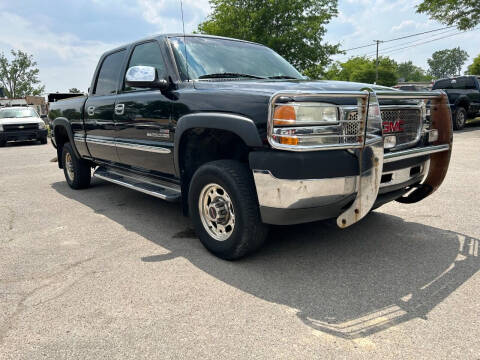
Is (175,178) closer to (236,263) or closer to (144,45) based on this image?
(236,263)

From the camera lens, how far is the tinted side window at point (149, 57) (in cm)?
389

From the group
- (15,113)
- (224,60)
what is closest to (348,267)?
(224,60)

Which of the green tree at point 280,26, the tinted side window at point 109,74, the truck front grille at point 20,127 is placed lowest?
the truck front grille at point 20,127

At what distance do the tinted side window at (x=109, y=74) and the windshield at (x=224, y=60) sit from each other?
1221 mm

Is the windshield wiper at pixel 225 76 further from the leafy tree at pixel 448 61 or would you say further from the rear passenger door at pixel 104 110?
the leafy tree at pixel 448 61

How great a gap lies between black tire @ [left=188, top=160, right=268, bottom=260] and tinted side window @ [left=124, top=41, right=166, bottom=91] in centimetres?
134

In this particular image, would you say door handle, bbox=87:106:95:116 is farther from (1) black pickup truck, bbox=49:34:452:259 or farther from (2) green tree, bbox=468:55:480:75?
(2) green tree, bbox=468:55:480:75

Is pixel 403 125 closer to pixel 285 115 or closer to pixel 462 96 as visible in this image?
pixel 285 115

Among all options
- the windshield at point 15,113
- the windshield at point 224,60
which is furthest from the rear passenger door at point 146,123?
the windshield at point 15,113

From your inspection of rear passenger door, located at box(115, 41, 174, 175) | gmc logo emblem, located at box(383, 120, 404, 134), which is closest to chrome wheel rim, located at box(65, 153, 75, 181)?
rear passenger door, located at box(115, 41, 174, 175)

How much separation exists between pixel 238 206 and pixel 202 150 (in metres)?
0.85

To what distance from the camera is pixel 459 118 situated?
45.2ft

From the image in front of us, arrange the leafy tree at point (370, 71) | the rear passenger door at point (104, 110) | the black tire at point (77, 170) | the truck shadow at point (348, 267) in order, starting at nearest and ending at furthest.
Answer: the truck shadow at point (348, 267) → the rear passenger door at point (104, 110) → the black tire at point (77, 170) → the leafy tree at point (370, 71)

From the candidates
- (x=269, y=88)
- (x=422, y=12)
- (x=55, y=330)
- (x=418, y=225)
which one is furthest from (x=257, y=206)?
(x=422, y=12)
